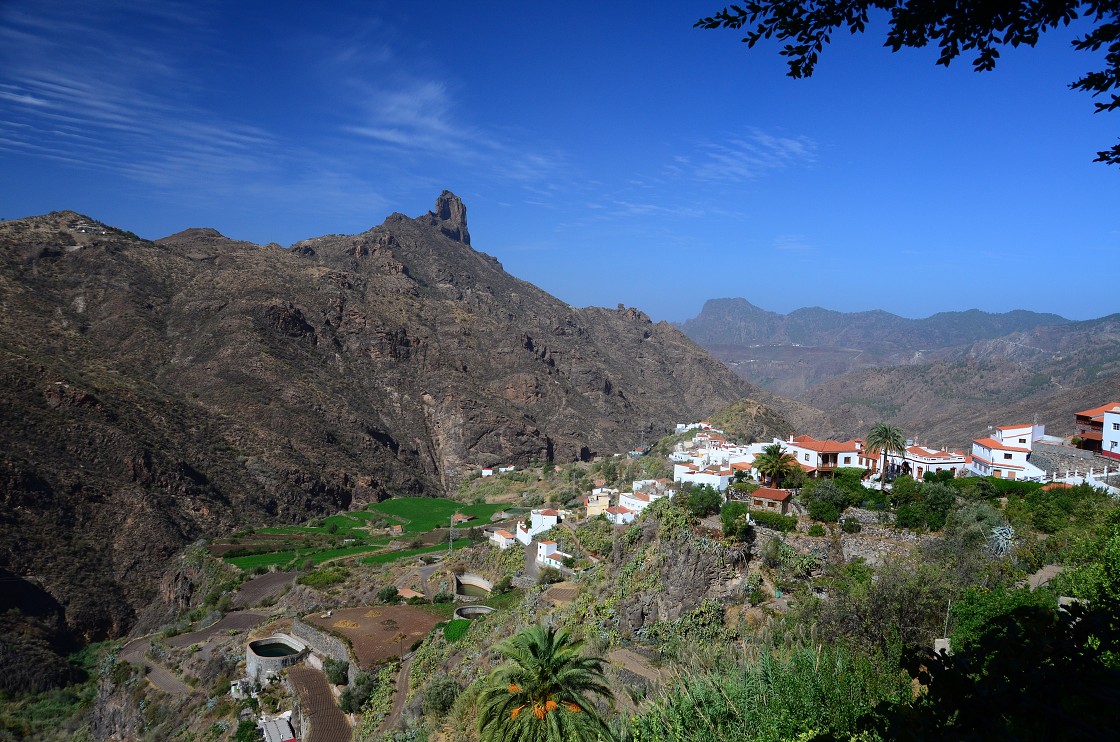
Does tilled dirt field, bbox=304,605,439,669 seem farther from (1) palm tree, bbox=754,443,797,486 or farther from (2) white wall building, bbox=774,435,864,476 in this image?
(2) white wall building, bbox=774,435,864,476

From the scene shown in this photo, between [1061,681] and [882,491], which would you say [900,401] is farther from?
[1061,681]

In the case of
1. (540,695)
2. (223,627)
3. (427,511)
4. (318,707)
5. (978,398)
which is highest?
(540,695)

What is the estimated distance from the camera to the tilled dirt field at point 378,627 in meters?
27.5

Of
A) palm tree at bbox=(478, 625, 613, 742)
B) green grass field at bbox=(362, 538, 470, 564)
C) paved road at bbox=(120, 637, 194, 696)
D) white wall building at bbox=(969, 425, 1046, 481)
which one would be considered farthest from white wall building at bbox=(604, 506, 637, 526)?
palm tree at bbox=(478, 625, 613, 742)

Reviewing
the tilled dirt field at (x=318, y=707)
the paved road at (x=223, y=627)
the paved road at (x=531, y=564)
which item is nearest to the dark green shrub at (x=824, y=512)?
the paved road at (x=531, y=564)

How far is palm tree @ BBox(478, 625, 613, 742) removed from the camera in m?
11.1

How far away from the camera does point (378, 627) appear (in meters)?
31.2

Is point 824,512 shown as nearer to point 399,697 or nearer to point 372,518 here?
point 399,697

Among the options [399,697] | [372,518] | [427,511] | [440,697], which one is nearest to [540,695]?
[440,697]

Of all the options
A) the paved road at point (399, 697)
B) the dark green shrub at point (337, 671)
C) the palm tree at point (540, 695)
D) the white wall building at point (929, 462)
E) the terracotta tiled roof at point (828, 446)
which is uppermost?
the terracotta tiled roof at point (828, 446)

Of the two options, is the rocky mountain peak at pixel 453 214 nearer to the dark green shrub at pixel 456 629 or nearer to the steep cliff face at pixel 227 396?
the steep cliff face at pixel 227 396

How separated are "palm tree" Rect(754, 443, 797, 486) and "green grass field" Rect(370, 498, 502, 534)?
38939 millimetres

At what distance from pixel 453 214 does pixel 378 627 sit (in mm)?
175075

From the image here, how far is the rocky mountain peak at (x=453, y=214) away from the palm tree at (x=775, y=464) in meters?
172
